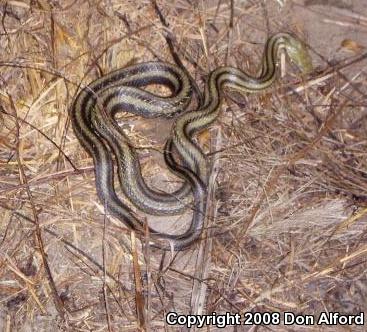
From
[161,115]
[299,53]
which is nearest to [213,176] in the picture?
[161,115]

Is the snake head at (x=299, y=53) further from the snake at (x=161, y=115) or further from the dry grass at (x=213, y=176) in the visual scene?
the dry grass at (x=213, y=176)

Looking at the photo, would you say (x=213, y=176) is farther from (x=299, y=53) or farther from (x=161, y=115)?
(x=299, y=53)

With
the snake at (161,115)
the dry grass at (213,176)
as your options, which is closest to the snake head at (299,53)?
the snake at (161,115)

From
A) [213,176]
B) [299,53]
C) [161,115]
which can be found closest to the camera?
[213,176]

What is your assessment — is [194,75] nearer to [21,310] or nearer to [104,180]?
[104,180]

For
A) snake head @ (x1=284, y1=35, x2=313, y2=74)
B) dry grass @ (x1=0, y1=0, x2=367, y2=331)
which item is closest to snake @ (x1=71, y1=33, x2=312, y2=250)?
snake head @ (x1=284, y1=35, x2=313, y2=74)

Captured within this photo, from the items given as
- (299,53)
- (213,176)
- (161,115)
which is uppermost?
(299,53)

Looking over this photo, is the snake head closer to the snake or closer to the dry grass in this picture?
the snake

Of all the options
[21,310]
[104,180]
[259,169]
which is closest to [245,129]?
[259,169]
